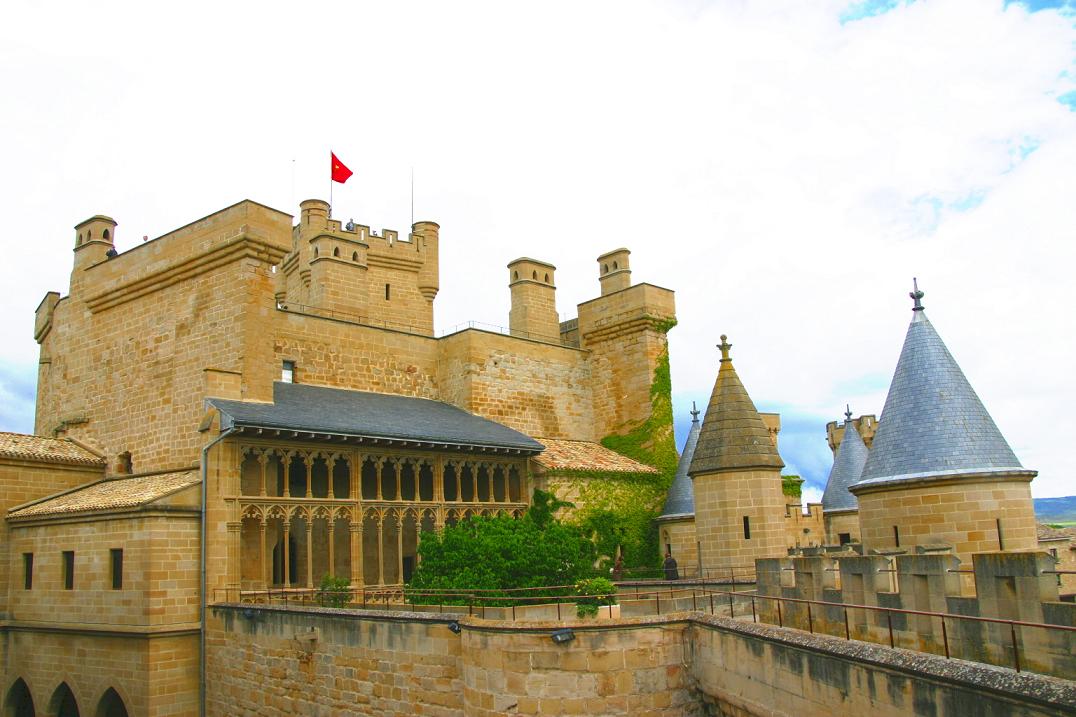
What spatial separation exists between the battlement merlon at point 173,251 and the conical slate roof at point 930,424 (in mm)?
15948

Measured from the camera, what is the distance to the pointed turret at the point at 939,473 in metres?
17.0

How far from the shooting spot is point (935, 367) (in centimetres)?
1900

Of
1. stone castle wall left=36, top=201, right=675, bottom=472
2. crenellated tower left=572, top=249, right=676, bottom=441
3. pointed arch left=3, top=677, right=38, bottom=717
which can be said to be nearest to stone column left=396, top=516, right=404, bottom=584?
stone castle wall left=36, top=201, right=675, bottom=472

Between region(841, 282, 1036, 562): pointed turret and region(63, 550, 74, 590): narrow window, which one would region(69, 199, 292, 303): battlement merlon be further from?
region(841, 282, 1036, 562): pointed turret

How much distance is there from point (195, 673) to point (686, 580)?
12.7 meters

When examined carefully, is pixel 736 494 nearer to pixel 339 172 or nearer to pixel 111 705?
pixel 111 705

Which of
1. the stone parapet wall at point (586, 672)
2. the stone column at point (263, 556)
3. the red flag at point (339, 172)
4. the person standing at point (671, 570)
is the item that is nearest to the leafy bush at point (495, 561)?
the stone parapet wall at point (586, 672)

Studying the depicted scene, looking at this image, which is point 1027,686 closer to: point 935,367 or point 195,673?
point 935,367

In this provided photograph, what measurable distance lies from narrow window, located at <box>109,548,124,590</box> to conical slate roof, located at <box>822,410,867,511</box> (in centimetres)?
2294

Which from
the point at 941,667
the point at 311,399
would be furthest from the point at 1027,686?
the point at 311,399

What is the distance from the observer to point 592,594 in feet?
59.3

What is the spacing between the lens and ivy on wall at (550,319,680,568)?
1164 inches

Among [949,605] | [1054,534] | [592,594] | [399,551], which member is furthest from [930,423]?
[1054,534]

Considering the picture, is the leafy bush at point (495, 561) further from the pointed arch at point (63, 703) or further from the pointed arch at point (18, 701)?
the pointed arch at point (18, 701)
